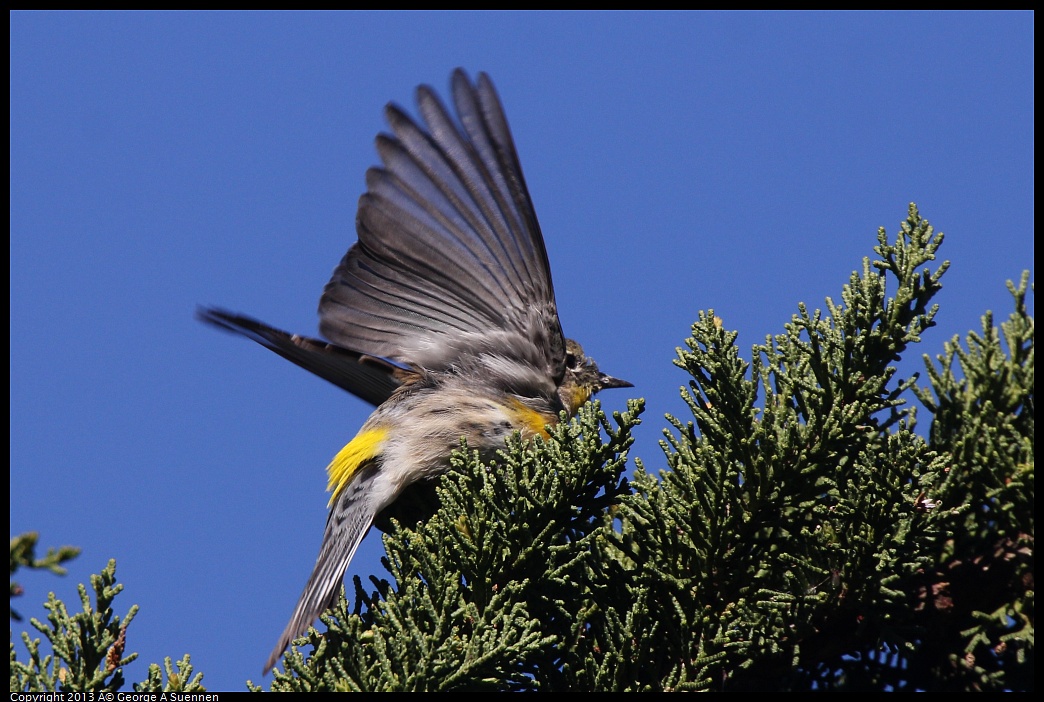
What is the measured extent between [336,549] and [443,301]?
1.49 meters

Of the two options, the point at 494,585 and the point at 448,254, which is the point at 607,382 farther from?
the point at 494,585

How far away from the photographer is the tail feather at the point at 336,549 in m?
4.00

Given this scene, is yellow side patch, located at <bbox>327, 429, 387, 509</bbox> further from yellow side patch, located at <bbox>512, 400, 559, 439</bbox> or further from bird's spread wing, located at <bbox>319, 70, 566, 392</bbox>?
yellow side patch, located at <bbox>512, 400, 559, 439</bbox>

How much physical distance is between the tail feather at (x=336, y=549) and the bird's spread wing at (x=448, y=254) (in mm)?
894

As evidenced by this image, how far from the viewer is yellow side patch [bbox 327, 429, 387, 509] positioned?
473 centimetres

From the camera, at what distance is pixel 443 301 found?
5203mm

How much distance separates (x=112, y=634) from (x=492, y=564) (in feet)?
4.12

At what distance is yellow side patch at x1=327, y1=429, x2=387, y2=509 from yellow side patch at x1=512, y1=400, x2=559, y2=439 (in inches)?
27.1

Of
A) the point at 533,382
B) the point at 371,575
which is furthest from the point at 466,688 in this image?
the point at 533,382

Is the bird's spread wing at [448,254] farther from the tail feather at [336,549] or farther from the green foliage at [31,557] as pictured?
the green foliage at [31,557]

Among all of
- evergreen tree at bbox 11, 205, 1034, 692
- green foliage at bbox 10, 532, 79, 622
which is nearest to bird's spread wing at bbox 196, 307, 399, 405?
evergreen tree at bbox 11, 205, 1034, 692

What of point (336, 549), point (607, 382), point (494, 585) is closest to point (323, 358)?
point (336, 549)

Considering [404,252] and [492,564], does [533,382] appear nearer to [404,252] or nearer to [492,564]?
A: [404,252]

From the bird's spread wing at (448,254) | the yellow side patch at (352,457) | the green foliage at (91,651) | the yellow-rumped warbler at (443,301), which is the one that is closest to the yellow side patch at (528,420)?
the yellow-rumped warbler at (443,301)
